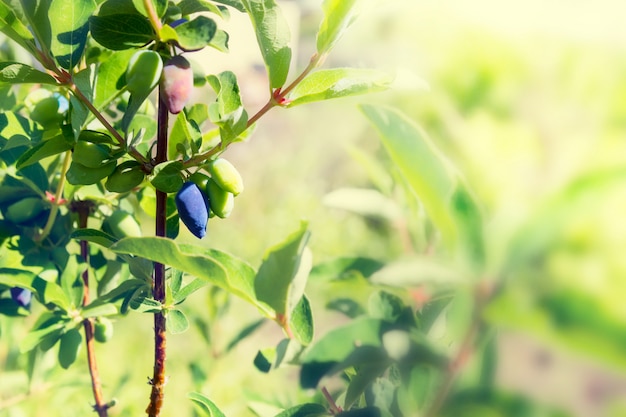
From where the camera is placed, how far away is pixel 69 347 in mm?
616

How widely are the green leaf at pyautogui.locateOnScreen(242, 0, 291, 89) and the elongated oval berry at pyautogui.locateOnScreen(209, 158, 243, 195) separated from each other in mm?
62

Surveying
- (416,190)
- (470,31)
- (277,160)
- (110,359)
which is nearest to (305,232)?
(416,190)

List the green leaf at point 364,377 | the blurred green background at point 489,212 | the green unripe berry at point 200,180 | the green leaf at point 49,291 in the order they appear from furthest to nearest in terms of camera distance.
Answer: the green leaf at point 49,291, the green unripe berry at point 200,180, the green leaf at point 364,377, the blurred green background at point 489,212

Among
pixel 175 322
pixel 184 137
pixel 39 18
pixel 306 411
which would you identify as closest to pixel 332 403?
pixel 306 411

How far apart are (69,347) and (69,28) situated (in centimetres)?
31

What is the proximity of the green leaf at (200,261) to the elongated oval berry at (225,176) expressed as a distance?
8 cm

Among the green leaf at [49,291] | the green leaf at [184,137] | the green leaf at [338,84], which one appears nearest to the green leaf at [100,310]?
the green leaf at [49,291]

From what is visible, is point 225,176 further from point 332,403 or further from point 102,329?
point 102,329

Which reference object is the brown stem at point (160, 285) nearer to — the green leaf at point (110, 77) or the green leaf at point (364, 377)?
the green leaf at point (110, 77)

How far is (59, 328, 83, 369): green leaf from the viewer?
0.61m

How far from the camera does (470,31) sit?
5703 mm

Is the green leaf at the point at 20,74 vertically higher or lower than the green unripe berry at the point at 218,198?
higher

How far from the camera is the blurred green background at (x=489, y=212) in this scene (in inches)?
9.2

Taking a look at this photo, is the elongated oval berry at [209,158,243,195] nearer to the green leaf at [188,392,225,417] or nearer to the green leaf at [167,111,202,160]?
the green leaf at [167,111,202,160]
